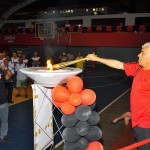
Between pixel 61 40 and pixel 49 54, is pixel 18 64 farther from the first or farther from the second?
pixel 49 54

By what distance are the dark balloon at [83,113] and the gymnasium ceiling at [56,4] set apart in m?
26.6

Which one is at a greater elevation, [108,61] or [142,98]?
[108,61]

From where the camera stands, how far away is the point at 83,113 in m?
3.62

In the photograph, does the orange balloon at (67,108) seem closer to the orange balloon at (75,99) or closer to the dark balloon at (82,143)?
the orange balloon at (75,99)

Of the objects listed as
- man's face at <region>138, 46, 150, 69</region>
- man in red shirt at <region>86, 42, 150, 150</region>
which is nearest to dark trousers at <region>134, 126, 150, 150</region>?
man in red shirt at <region>86, 42, 150, 150</region>

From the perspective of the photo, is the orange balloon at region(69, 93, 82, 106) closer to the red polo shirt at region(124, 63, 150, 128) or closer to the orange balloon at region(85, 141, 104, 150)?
the orange balloon at region(85, 141, 104, 150)

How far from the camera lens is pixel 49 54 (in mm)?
30375

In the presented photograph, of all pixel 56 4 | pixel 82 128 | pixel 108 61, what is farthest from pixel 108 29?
pixel 82 128

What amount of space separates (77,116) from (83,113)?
12 cm

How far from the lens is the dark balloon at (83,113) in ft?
11.9

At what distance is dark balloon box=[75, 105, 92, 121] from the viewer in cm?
362

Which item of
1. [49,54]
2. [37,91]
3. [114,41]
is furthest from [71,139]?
[49,54]

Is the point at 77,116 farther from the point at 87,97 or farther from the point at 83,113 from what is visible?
the point at 87,97

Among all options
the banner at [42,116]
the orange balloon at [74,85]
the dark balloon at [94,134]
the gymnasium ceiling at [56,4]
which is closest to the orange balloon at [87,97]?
the orange balloon at [74,85]
